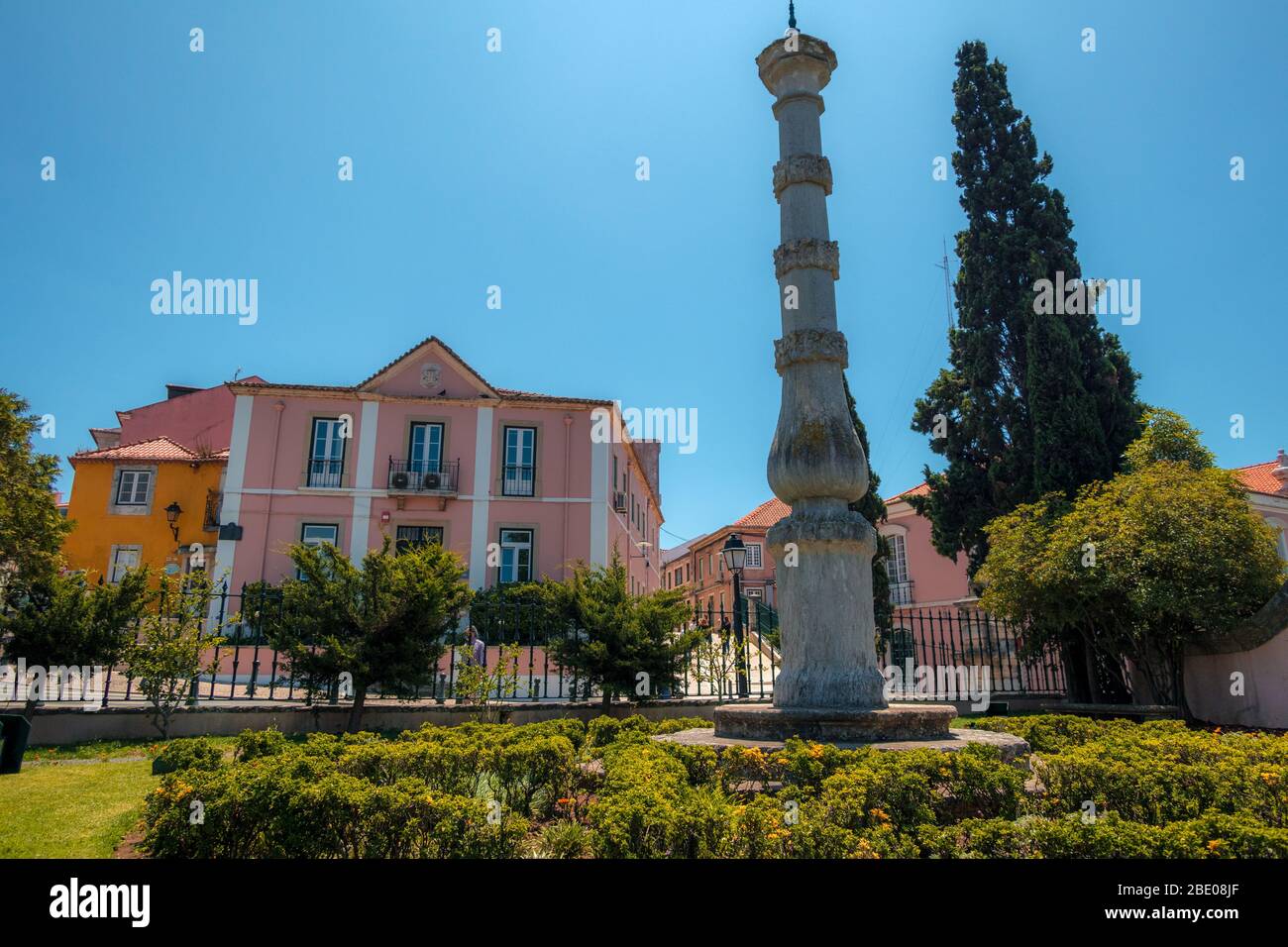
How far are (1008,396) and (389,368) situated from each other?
1812cm

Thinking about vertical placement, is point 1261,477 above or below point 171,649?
above

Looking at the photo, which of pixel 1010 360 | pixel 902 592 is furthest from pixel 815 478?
pixel 902 592

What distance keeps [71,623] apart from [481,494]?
1409cm

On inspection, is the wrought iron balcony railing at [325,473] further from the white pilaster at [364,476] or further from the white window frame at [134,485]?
the white window frame at [134,485]

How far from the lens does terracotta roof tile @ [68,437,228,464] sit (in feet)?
87.9

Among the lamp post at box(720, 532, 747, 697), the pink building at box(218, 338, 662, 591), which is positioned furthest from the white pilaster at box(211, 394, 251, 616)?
the lamp post at box(720, 532, 747, 697)

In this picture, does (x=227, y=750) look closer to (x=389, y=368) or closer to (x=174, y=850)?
(x=174, y=850)

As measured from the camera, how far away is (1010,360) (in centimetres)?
1953

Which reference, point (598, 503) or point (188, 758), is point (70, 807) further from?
point (598, 503)

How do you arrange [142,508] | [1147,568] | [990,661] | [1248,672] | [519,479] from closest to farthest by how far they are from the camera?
[1248,672]
[1147,568]
[990,661]
[519,479]
[142,508]

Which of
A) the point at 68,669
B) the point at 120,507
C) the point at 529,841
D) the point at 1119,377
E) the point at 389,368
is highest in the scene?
the point at 389,368

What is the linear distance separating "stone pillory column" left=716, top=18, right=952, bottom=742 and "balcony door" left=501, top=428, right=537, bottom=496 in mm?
16913
